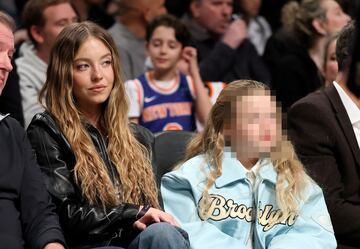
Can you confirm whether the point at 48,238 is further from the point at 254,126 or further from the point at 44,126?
the point at 254,126

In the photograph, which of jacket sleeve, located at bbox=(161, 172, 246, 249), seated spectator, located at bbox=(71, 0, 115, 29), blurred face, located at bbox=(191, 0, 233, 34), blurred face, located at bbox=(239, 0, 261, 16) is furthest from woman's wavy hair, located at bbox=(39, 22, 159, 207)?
blurred face, located at bbox=(239, 0, 261, 16)

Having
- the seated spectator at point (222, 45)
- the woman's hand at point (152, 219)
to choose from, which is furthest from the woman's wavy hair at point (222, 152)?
the seated spectator at point (222, 45)

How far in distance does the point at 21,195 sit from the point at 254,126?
3.07ft

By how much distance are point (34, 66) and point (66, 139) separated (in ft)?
5.29

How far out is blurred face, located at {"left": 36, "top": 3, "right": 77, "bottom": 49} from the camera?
5.09 meters

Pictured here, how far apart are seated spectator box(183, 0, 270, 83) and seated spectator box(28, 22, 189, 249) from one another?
2.05 metres

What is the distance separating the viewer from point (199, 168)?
3.48 m

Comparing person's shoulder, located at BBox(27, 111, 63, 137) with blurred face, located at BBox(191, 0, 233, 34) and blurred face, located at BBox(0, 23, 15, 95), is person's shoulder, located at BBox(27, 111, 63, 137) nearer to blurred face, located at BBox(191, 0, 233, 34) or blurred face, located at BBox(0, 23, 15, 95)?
blurred face, located at BBox(0, 23, 15, 95)

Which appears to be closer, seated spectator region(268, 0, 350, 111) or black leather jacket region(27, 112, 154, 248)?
black leather jacket region(27, 112, 154, 248)

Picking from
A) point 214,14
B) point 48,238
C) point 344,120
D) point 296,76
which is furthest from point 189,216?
point 214,14

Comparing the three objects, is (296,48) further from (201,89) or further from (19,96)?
(19,96)

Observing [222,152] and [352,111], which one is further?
[352,111]

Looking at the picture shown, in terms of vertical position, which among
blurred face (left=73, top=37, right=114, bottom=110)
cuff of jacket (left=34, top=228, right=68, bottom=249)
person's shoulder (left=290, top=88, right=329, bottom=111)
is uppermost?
blurred face (left=73, top=37, right=114, bottom=110)

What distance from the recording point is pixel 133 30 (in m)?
5.78
